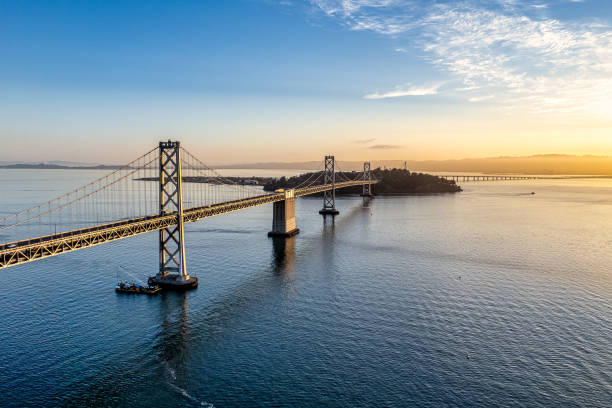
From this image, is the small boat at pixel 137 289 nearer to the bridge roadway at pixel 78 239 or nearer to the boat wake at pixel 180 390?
the bridge roadway at pixel 78 239

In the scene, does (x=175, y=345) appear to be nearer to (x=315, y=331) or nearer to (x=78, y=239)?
(x=315, y=331)

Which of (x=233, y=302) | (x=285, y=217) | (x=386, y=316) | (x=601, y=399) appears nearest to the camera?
(x=601, y=399)

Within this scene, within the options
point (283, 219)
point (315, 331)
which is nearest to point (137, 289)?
point (315, 331)

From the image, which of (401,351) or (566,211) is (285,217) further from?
(566,211)

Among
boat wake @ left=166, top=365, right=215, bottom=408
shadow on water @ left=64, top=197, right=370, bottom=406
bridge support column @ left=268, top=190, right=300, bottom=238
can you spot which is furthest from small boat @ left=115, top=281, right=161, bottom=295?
bridge support column @ left=268, top=190, right=300, bottom=238

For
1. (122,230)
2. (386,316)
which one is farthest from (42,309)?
(386,316)
